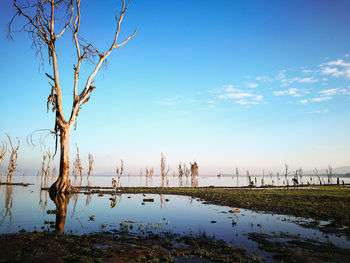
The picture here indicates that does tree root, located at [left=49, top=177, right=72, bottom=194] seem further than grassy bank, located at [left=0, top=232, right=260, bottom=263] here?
Yes

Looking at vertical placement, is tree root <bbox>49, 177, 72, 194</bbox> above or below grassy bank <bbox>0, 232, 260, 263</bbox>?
above

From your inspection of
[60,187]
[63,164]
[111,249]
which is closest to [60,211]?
[60,187]

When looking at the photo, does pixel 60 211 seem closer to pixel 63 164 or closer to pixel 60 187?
pixel 60 187

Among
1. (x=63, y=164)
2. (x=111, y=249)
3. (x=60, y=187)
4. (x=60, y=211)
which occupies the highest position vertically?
(x=63, y=164)

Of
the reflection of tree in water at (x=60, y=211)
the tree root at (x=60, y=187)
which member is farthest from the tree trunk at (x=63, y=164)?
the reflection of tree in water at (x=60, y=211)

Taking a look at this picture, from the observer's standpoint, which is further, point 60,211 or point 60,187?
point 60,187

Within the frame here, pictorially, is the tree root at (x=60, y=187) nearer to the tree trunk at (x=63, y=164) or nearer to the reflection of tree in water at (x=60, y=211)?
the tree trunk at (x=63, y=164)

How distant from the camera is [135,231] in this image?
1025 centimetres

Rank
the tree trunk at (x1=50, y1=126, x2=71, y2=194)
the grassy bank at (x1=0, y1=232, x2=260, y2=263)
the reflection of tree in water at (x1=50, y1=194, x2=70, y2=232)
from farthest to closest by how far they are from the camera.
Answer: the tree trunk at (x1=50, y1=126, x2=71, y2=194) < the reflection of tree in water at (x1=50, y1=194, x2=70, y2=232) < the grassy bank at (x1=0, y1=232, x2=260, y2=263)

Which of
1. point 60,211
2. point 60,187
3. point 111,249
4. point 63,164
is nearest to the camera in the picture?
point 111,249

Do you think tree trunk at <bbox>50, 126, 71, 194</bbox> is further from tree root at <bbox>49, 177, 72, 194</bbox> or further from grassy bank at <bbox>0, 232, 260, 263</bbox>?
grassy bank at <bbox>0, 232, 260, 263</bbox>

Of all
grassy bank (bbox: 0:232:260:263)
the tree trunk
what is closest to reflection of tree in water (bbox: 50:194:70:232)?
the tree trunk

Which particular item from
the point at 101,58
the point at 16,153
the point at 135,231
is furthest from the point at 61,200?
the point at 16,153

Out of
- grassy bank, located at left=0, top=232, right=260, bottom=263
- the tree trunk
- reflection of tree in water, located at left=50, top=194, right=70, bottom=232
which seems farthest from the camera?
the tree trunk
